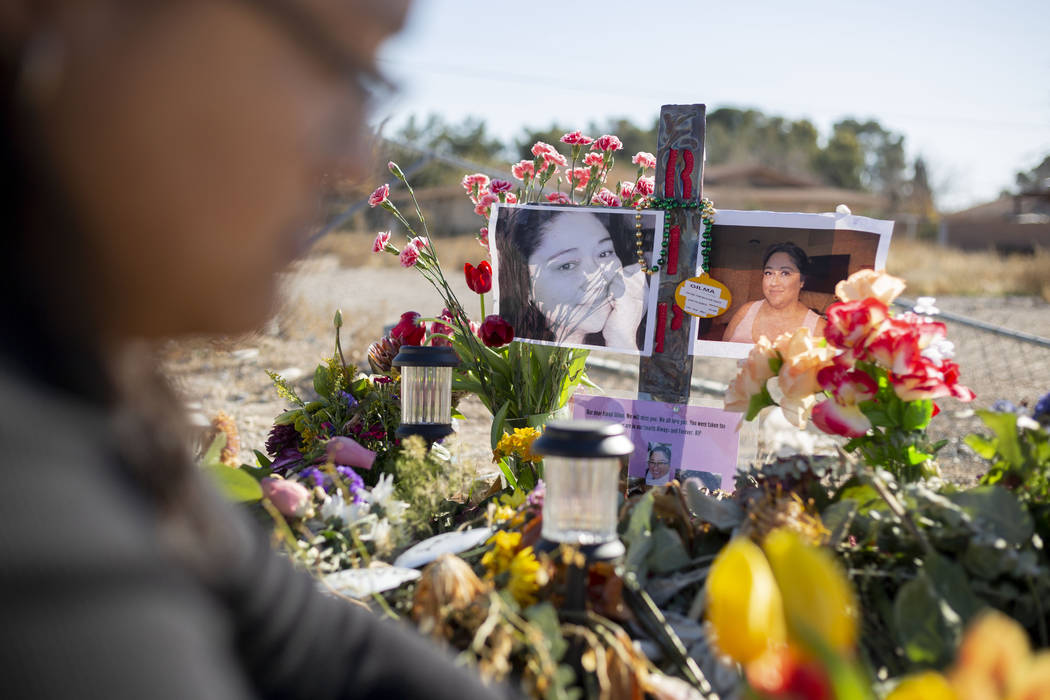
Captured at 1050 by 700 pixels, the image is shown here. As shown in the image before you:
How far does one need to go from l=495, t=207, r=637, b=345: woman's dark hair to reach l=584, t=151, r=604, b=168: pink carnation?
1.14ft

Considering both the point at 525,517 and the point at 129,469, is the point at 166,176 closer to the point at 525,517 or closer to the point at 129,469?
the point at 129,469

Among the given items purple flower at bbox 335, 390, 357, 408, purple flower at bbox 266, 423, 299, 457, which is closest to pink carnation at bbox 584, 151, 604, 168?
purple flower at bbox 335, 390, 357, 408

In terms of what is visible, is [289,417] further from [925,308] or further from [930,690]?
[930,690]

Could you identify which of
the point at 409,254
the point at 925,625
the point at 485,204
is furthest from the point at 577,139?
the point at 925,625

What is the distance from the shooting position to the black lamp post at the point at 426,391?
6.96 ft

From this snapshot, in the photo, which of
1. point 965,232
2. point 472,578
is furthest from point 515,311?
point 965,232

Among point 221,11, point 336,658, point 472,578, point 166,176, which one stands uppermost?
point 221,11

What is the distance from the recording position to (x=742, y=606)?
2.34 feet

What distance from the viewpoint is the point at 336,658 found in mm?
812

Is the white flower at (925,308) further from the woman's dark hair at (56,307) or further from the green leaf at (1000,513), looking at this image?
the woman's dark hair at (56,307)

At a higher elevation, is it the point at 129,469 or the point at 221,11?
the point at 221,11

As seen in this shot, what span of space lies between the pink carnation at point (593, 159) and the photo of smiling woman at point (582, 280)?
1.13 feet

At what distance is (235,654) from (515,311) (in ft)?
5.87

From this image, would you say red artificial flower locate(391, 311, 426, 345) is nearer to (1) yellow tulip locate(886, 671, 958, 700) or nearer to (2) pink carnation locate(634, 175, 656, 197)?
(2) pink carnation locate(634, 175, 656, 197)
